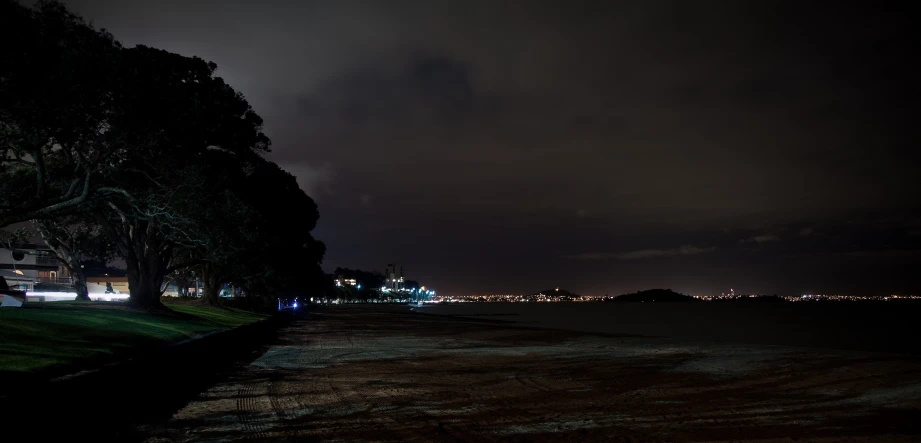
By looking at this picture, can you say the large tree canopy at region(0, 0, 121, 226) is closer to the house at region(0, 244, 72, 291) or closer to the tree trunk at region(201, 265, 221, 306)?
the tree trunk at region(201, 265, 221, 306)

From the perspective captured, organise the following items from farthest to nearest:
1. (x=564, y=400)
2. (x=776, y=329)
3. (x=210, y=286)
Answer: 1. (x=776, y=329)
2. (x=210, y=286)
3. (x=564, y=400)

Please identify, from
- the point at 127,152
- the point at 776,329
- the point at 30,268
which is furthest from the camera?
the point at 30,268

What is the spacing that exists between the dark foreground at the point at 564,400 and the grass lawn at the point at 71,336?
4.28m

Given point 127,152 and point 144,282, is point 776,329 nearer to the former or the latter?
point 144,282

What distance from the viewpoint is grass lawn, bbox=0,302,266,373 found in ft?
51.4

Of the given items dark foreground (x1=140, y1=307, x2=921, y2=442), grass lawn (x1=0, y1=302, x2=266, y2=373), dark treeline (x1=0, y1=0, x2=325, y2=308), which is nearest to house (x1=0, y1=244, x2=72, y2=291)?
dark treeline (x1=0, y1=0, x2=325, y2=308)

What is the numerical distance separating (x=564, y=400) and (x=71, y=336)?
1619cm

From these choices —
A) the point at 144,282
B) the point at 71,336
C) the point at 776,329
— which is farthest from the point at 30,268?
the point at 776,329

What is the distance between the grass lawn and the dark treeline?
3.70m

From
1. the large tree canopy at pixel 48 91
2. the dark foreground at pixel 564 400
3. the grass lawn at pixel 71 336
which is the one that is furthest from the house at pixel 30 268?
the dark foreground at pixel 564 400

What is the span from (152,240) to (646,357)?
98.1 ft

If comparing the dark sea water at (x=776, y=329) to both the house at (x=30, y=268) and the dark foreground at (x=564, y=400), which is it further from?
the house at (x=30, y=268)

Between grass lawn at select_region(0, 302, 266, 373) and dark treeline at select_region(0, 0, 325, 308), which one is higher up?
dark treeline at select_region(0, 0, 325, 308)

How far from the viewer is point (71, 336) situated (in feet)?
65.9
